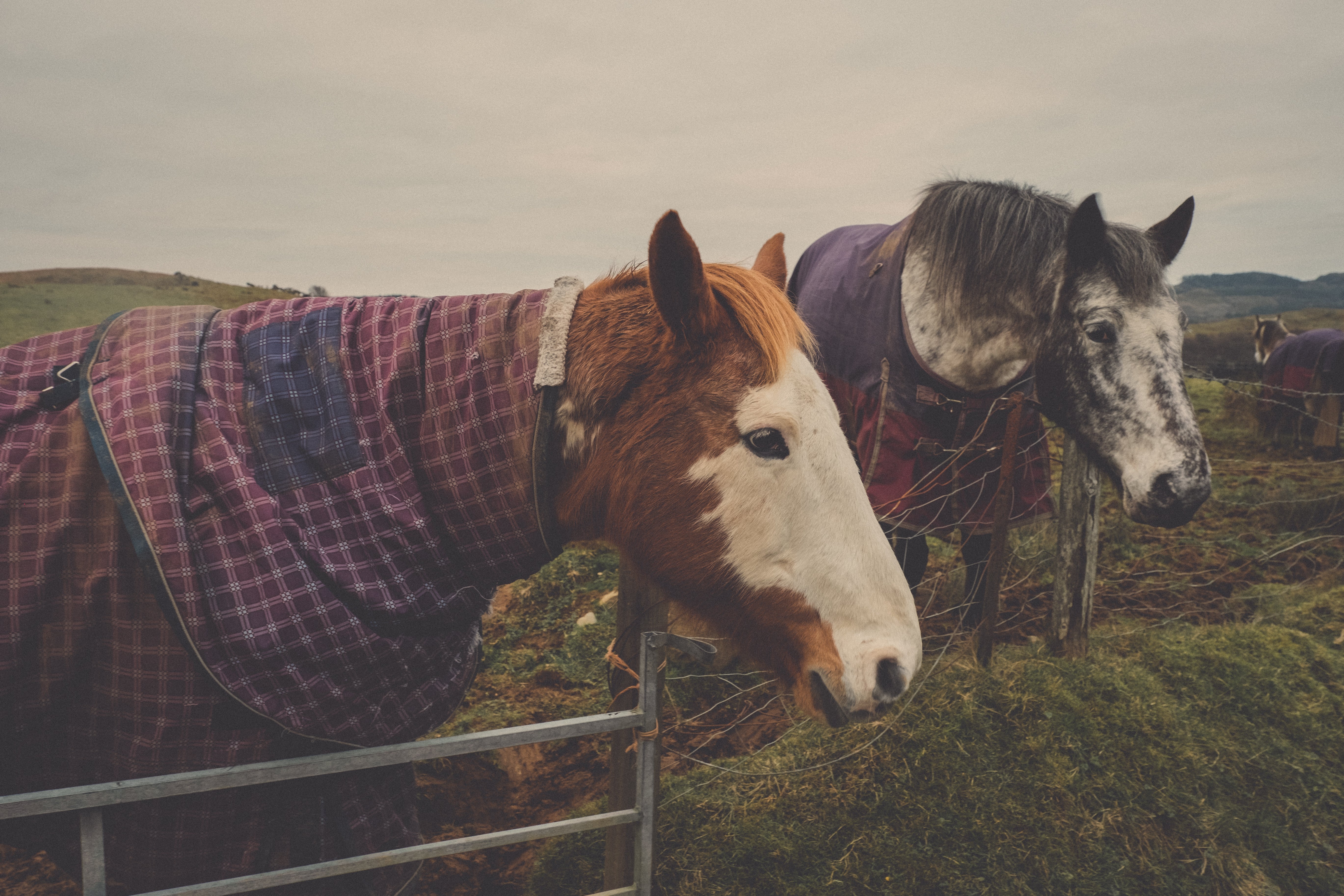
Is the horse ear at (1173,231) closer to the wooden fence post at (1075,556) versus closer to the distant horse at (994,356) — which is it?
the distant horse at (994,356)

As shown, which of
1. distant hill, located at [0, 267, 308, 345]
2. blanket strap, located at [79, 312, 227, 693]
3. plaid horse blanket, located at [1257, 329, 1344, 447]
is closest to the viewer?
blanket strap, located at [79, 312, 227, 693]

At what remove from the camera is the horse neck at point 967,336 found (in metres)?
3.00

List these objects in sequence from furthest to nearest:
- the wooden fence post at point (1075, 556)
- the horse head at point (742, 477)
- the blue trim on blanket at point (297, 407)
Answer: the wooden fence post at point (1075, 556) < the horse head at point (742, 477) < the blue trim on blanket at point (297, 407)

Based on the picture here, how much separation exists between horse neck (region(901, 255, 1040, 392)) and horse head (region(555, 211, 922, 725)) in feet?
5.99

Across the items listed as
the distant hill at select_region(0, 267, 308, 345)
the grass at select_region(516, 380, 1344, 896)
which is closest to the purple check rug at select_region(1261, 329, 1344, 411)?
the grass at select_region(516, 380, 1344, 896)

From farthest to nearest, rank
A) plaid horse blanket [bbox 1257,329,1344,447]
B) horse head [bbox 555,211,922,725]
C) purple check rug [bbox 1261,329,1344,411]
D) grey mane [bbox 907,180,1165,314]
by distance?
purple check rug [bbox 1261,329,1344,411] → plaid horse blanket [bbox 1257,329,1344,447] → grey mane [bbox 907,180,1165,314] → horse head [bbox 555,211,922,725]

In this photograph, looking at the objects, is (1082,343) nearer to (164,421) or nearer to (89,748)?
(164,421)

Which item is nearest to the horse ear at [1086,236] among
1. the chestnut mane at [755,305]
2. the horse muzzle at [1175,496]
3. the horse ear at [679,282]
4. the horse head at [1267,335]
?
the horse muzzle at [1175,496]

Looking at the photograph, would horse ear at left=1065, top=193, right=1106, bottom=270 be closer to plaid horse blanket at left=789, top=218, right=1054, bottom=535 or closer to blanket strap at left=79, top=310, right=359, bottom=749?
plaid horse blanket at left=789, top=218, right=1054, bottom=535

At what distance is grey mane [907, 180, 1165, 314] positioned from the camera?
270 centimetres

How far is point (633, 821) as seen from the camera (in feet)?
5.89

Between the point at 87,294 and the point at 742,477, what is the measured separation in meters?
25.1

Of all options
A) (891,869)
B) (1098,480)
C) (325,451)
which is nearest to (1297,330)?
(1098,480)

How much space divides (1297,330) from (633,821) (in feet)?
89.9
